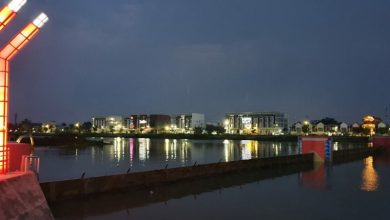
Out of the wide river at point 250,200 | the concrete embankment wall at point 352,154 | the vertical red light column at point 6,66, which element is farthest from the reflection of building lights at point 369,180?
the vertical red light column at point 6,66

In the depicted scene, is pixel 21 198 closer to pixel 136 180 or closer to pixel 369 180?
pixel 136 180

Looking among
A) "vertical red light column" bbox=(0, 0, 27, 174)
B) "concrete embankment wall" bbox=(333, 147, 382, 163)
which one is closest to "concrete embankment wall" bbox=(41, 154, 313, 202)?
"vertical red light column" bbox=(0, 0, 27, 174)

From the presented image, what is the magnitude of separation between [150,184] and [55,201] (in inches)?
352

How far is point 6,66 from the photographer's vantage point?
696 inches

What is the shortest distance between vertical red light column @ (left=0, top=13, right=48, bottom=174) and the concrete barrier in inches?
47.2

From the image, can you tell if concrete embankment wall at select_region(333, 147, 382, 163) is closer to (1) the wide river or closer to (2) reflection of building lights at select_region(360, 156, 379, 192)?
(2) reflection of building lights at select_region(360, 156, 379, 192)

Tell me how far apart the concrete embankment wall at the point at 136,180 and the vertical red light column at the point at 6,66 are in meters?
7.05

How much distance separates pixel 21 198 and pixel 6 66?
5.35 metres

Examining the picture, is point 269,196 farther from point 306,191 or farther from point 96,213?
point 96,213

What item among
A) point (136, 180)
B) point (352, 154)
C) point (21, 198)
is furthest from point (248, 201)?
point (352, 154)

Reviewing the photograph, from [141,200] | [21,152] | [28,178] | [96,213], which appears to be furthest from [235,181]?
[28,178]

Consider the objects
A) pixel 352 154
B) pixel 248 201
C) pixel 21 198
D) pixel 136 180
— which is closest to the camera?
pixel 21 198

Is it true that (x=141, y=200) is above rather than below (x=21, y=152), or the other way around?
below

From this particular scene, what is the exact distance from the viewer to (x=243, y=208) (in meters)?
27.5
